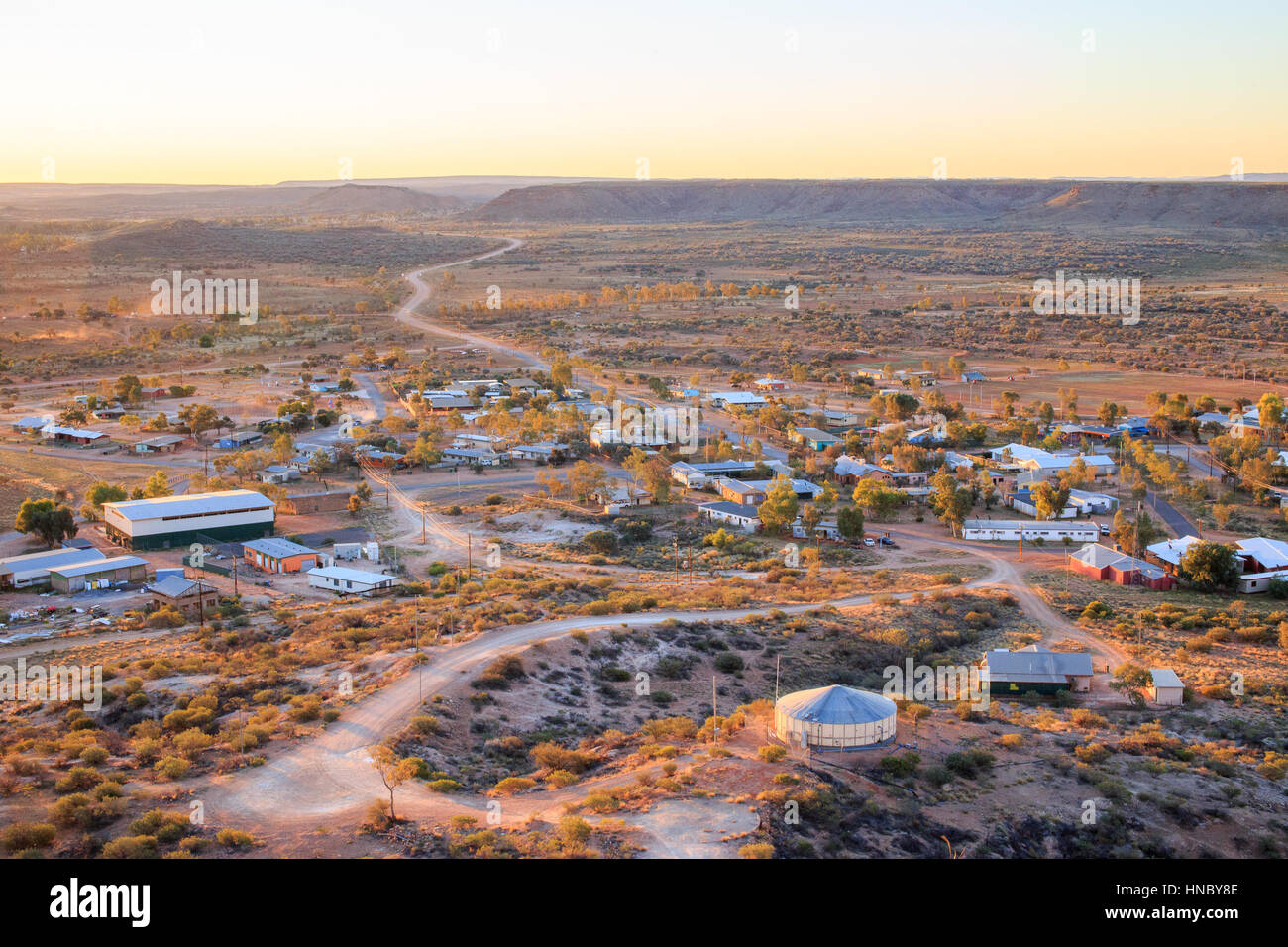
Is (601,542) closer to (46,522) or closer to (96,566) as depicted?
(96,566)

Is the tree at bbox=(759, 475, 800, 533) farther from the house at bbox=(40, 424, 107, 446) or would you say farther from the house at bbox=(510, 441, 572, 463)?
the house at bbox=(40, 424, 107, 446)

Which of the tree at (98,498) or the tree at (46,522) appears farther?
the tree at (98,498)

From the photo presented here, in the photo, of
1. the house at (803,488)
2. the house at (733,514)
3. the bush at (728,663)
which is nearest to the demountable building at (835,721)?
the bush at (728,663)

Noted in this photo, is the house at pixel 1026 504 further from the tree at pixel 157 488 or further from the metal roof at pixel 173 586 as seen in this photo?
the tree at pixel 157 488

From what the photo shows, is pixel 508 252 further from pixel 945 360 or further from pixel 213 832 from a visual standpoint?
pixel 213 832

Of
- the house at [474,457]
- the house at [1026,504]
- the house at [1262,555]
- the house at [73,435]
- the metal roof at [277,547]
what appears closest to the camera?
the house at [1262,555]

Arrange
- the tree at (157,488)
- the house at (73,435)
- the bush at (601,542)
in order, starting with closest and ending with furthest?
1. the bush at (601,542)
2. the tree at (157,488)
3. the house at (73,435)

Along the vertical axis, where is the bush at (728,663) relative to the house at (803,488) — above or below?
below
